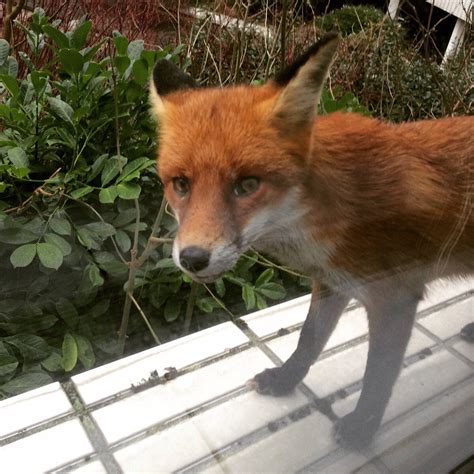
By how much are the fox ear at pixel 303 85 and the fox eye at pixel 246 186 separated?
0.29ft

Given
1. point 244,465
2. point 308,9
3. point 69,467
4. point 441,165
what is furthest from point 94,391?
point 308,9

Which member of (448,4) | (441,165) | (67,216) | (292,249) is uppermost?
(448,4)

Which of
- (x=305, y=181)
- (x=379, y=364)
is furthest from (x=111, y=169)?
(x=379, y=364)

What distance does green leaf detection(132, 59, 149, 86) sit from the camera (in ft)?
3.39

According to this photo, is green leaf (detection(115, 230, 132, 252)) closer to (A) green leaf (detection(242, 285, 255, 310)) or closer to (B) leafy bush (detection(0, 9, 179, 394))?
(B) leafy bush (detection(0, 9, 179, 394))

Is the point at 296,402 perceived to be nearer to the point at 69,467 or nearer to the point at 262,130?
the point at 69,467

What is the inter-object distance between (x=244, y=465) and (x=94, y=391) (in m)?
0.32

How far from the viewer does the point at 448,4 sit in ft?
3.70

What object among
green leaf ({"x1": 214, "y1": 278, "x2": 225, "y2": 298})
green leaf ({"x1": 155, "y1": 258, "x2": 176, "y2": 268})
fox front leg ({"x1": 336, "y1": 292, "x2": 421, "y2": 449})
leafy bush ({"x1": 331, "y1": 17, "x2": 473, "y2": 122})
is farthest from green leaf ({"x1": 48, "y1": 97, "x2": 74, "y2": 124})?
fox front leg ({"x1": 336, "y1": 292, "x2": 421, "y2": 449})

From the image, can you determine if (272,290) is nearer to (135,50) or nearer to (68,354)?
(68,354)

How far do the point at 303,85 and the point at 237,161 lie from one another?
128 millimetres

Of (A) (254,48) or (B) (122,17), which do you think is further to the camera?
(B) (122,17)

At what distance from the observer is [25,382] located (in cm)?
110

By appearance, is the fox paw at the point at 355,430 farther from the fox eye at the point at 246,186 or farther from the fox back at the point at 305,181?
the fox eye at the point at 246,186
